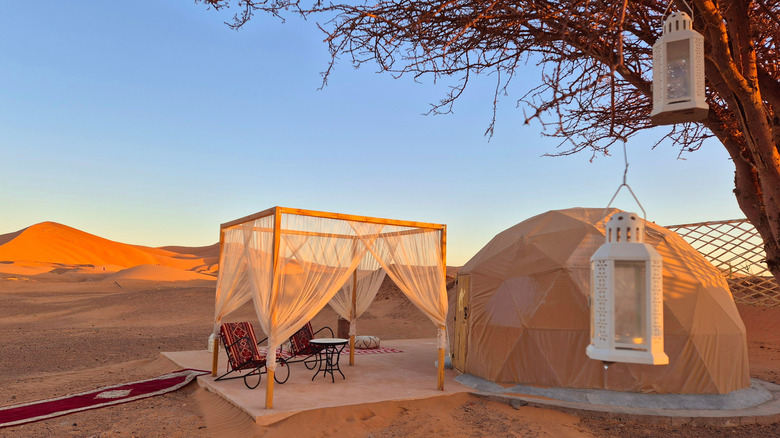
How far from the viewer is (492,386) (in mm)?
7223

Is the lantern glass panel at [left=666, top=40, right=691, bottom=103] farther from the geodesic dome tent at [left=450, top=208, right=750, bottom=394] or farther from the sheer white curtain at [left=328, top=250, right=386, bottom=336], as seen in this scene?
the sheer white curtain at [left=328, top=250, right=386, bottom=336]

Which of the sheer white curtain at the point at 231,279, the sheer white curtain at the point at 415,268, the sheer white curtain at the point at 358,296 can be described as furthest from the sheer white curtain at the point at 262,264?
the sheer white curtain at the point at 358,296

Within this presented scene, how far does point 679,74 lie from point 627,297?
98 centimetres

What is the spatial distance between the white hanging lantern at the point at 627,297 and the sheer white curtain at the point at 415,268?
5.11m

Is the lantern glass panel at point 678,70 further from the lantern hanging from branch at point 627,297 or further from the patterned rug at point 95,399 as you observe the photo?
the patterned rug at point 95,399

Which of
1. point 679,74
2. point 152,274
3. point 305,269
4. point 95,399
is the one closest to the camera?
point 679,74

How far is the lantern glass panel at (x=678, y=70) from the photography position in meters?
2.12

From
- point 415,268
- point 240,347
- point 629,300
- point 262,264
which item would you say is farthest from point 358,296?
point 629,300

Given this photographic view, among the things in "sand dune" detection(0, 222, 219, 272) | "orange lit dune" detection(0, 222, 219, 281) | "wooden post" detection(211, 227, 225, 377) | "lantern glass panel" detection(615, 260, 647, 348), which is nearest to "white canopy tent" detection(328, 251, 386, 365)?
"wooden post" detection(211, 227, 225, 377)

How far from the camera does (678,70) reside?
217 cm

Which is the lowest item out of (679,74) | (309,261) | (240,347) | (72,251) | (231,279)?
(240,347)

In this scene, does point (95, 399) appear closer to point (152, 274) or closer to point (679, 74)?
point (679, 74)

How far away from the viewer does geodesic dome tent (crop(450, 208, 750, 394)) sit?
22.4ft

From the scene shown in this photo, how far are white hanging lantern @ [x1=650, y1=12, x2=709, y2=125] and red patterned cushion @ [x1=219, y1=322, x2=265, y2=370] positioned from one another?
240 inches
